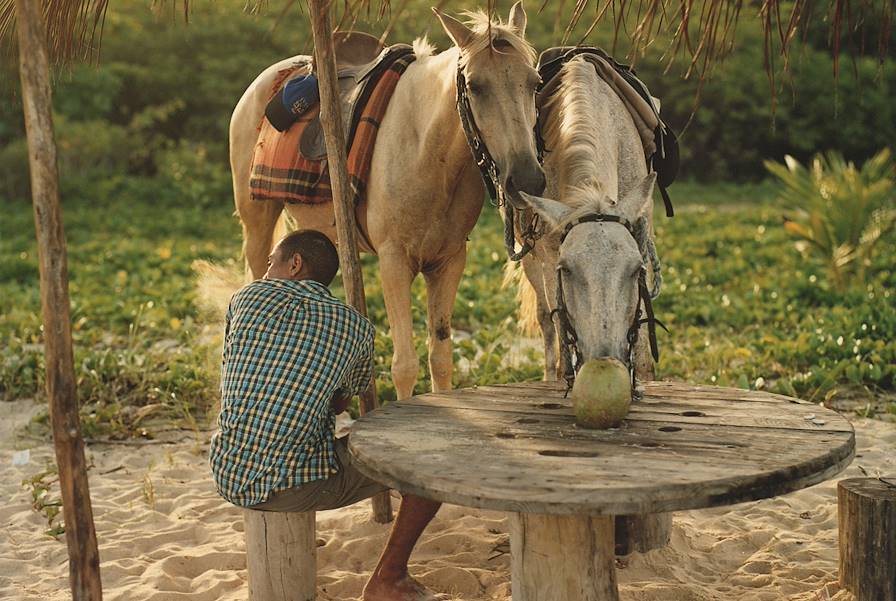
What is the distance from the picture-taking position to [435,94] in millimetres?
3510

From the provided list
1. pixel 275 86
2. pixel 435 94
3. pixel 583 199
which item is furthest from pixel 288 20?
pixel 583 199

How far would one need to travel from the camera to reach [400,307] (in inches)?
144

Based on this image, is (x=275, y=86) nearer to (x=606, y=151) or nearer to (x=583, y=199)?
(x=606, y=151)

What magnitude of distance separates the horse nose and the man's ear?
0.69m

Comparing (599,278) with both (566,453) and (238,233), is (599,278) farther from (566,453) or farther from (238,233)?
(238,233)

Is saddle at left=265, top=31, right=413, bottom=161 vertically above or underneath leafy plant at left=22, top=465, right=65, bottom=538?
above

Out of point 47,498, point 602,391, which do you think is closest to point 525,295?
point 602,391

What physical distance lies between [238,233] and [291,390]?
864cm

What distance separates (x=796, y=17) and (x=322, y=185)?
2100 millimetres

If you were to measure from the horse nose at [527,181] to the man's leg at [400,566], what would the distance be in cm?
103

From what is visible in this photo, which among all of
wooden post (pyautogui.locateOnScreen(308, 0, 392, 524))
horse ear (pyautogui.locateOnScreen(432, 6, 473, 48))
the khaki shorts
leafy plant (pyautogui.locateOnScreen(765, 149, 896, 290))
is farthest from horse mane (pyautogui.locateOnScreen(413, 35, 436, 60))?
leafy plant (pyautogui.locateOnScreen(765, 149, 896, 290))

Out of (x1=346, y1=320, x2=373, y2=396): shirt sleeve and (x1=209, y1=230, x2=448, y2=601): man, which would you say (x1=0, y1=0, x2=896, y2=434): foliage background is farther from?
(x1=346, y1=320, x2=373, y2=396): shirt sleeve

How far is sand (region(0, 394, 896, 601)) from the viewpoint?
3.24 metres

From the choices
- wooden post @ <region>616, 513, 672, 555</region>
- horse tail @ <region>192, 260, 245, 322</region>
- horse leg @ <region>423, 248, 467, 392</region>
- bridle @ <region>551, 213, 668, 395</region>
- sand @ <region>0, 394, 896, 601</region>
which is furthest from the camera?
horse tail @ <region>192, 260, 245, 322</region>
